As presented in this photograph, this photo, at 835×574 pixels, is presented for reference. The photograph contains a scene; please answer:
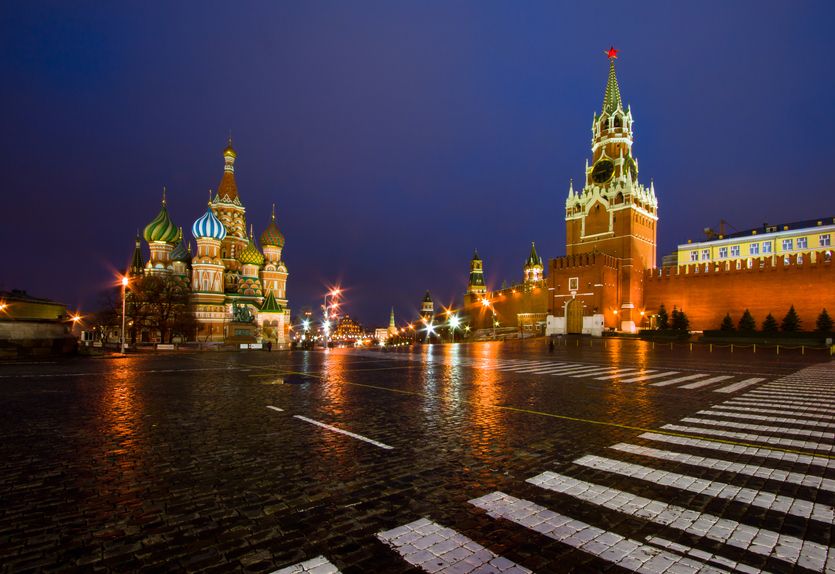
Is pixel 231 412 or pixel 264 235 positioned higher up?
pixel 264 235

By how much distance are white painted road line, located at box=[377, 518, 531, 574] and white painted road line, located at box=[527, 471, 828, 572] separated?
157cm

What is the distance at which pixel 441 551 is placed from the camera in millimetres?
3420

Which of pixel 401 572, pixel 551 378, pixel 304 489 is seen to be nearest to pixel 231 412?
pixel 304 489

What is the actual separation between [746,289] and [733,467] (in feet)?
183

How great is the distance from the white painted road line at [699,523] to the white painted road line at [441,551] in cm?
157

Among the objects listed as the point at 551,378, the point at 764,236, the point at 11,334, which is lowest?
the point at 551,378

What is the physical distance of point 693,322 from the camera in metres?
53.3

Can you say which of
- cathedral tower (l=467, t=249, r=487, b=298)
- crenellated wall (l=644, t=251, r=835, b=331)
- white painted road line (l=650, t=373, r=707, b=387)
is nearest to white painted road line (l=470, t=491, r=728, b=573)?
white painted road line (l=650, t=373, r=707, b=387)

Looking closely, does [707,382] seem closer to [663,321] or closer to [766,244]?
[663,321]

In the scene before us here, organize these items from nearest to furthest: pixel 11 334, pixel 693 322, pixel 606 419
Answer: pixel 606 419, pixel 11 334, pixel 693 322

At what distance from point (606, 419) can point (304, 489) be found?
6.22 metres

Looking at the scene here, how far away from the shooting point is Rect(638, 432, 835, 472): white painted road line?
5.81 meters

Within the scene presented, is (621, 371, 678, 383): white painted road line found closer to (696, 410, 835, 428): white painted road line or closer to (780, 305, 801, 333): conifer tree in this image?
(696, 410, 835, 428): white painted road line

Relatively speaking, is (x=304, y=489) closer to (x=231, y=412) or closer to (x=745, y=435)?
(x=231, y=412)
